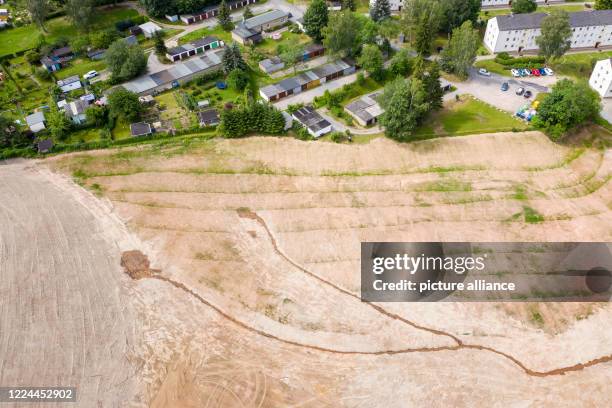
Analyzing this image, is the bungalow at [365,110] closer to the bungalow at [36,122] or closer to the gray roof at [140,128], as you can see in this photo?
the gray roof at [140,128]

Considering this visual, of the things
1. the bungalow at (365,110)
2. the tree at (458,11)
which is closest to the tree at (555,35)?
the tree at (458,11)

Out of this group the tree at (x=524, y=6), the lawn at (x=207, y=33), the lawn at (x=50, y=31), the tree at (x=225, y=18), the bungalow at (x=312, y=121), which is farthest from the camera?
the tree at (x=524, y=6)

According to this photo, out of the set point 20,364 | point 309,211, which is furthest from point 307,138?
point 20,364

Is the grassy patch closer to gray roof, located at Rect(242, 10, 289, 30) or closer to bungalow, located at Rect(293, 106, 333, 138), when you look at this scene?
bungalow, located at Rect(293, 106, 333, 138)

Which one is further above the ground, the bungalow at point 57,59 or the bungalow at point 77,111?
the bungalow at point 57,59

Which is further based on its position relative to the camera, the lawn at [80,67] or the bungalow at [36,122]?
the lawn at [80,67]

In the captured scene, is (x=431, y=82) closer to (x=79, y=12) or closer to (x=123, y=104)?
(x=123, y=104)
